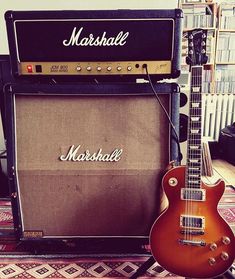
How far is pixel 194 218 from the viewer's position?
105 centimetres

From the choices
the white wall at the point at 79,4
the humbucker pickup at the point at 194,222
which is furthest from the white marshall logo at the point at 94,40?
the white wall at the point at 79,4

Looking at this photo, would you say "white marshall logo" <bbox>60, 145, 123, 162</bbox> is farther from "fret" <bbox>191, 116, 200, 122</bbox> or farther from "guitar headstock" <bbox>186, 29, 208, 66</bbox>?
"guitar headstock" <bbox>186, 29, 208, 66</bbox>

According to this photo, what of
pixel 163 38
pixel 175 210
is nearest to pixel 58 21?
pixel 163 38

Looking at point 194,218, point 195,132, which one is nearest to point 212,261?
point 194,218

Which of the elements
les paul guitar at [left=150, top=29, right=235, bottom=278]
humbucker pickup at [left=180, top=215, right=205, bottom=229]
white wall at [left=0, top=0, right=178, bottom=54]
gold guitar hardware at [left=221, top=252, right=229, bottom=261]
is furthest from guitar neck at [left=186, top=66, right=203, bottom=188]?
white wall at [left=0, top=0, right=178, bottom=54]

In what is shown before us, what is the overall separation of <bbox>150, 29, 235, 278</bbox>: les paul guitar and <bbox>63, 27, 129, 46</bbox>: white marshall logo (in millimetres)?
221

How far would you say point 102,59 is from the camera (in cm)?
106

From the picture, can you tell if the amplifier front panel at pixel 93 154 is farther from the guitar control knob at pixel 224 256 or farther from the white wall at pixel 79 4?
the white wall at pixel 79 4

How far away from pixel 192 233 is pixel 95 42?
27.2 inches

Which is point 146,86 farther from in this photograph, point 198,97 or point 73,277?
point 73,277

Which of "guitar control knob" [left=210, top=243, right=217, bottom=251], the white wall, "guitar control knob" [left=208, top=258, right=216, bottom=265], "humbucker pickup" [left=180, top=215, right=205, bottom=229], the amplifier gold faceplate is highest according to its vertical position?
the white wall

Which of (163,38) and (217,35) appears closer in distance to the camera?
(163,38)

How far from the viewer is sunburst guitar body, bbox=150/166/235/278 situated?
1042 millimetres

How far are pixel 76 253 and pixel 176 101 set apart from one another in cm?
72
